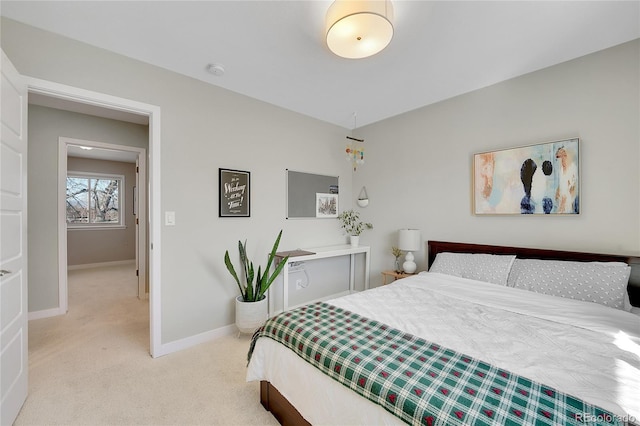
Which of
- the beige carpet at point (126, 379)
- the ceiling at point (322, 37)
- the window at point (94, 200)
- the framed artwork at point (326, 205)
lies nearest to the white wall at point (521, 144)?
the ceiling at point (322, 37)

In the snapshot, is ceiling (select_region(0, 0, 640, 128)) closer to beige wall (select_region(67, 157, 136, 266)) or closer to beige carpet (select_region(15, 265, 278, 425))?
beige carpet (select_region(15, 265, 278, 425))

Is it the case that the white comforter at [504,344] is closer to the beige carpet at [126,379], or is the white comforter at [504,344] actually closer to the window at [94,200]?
the beige carpet at [126,379]

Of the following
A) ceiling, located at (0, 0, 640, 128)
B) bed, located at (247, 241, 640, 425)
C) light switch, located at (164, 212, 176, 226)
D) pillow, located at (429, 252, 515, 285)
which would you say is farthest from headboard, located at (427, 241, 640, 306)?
light switch, located at (164, 212, 176, 226)

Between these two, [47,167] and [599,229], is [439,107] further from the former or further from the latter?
[47,167]

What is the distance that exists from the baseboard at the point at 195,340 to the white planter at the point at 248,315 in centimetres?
25

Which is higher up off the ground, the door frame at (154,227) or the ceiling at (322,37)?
the ceiling at (322,37)

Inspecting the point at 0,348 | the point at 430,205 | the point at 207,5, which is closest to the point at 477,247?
the point at 430,205

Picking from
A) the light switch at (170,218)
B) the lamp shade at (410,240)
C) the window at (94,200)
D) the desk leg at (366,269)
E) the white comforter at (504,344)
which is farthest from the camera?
the window at (94,200)

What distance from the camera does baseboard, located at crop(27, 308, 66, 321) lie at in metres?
3.04

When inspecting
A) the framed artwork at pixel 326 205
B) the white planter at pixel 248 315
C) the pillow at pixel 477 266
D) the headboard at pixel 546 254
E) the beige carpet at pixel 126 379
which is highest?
the framed artwork at pixel 326 205

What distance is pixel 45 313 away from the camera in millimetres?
Answer: 3129

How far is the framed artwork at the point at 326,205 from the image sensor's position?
3699mm

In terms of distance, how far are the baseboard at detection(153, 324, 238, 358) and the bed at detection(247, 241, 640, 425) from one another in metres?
1.15

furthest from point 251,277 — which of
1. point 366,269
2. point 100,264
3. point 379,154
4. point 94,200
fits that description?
point 94,200
